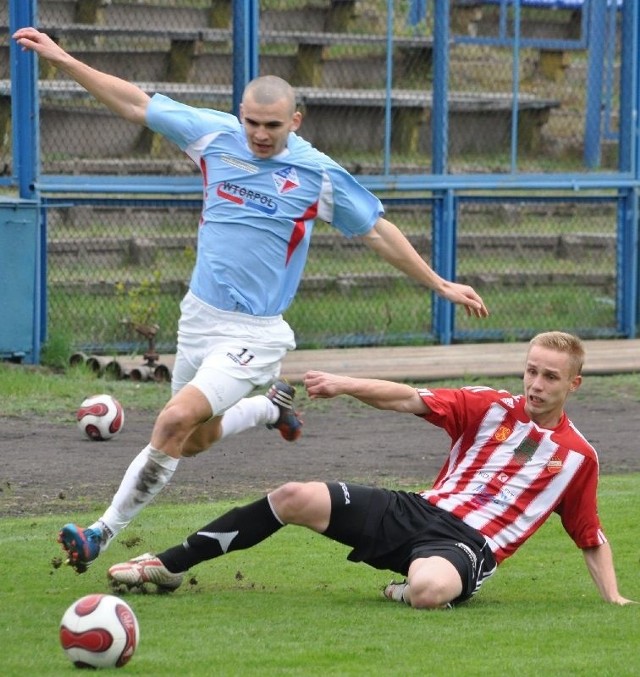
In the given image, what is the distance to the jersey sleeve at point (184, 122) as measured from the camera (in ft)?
21.9

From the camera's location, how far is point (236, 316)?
6.57 m

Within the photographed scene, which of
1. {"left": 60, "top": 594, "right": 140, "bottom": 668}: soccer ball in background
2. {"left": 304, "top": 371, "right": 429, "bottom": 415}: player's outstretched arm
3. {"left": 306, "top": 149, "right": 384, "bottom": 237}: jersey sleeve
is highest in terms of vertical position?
{"left": 306, "top": 149, "right": 384, "bottom": 237}: jersey sleeve

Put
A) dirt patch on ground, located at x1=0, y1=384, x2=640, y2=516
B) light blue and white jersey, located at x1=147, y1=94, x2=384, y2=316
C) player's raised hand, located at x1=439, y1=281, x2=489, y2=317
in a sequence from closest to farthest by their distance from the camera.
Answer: player's raised hand, located at x1=439, y1=281, x2=489, y2=317 < light blue and white jersey, located at x1=147, y1=94, x2=384, y2=316 < dirt patch on ground, located at x1=0, y1=384, x2=640, y2=516

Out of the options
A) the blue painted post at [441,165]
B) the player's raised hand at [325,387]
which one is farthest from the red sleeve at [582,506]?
the blue painted post at [441,165]

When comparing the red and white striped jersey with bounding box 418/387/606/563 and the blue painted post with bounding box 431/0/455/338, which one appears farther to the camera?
the blue painted post with bounding box 431/0/455/338

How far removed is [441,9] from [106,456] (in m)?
6.13

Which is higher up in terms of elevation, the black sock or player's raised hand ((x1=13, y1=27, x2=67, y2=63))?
player's raised hand ((x1=13, y1=27, x2=67, y2=63))

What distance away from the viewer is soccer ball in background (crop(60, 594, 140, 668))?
468 cm

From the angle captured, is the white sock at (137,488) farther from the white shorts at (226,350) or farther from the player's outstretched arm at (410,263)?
the player's outstretched arm at (410,263)

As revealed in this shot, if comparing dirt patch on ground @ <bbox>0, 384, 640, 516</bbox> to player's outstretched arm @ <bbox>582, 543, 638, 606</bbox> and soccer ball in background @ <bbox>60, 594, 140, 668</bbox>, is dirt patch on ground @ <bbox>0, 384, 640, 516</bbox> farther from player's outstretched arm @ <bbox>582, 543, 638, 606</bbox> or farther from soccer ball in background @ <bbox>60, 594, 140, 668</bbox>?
soccer ball in background @ <bbox>60, 594, 140, 668</bbox>

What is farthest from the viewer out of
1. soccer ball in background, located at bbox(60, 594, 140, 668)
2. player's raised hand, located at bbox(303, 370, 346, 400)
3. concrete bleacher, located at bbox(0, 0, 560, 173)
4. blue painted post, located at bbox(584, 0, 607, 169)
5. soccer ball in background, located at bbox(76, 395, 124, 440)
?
blue painted post, located at bbox(584, 0, 607, 169)

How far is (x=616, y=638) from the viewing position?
5168 mm

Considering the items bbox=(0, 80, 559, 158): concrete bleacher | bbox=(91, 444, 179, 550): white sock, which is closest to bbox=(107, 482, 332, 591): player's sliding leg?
bbox=(91, 444, 179, 550): white sock

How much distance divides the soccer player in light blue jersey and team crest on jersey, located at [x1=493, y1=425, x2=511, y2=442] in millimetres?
624
